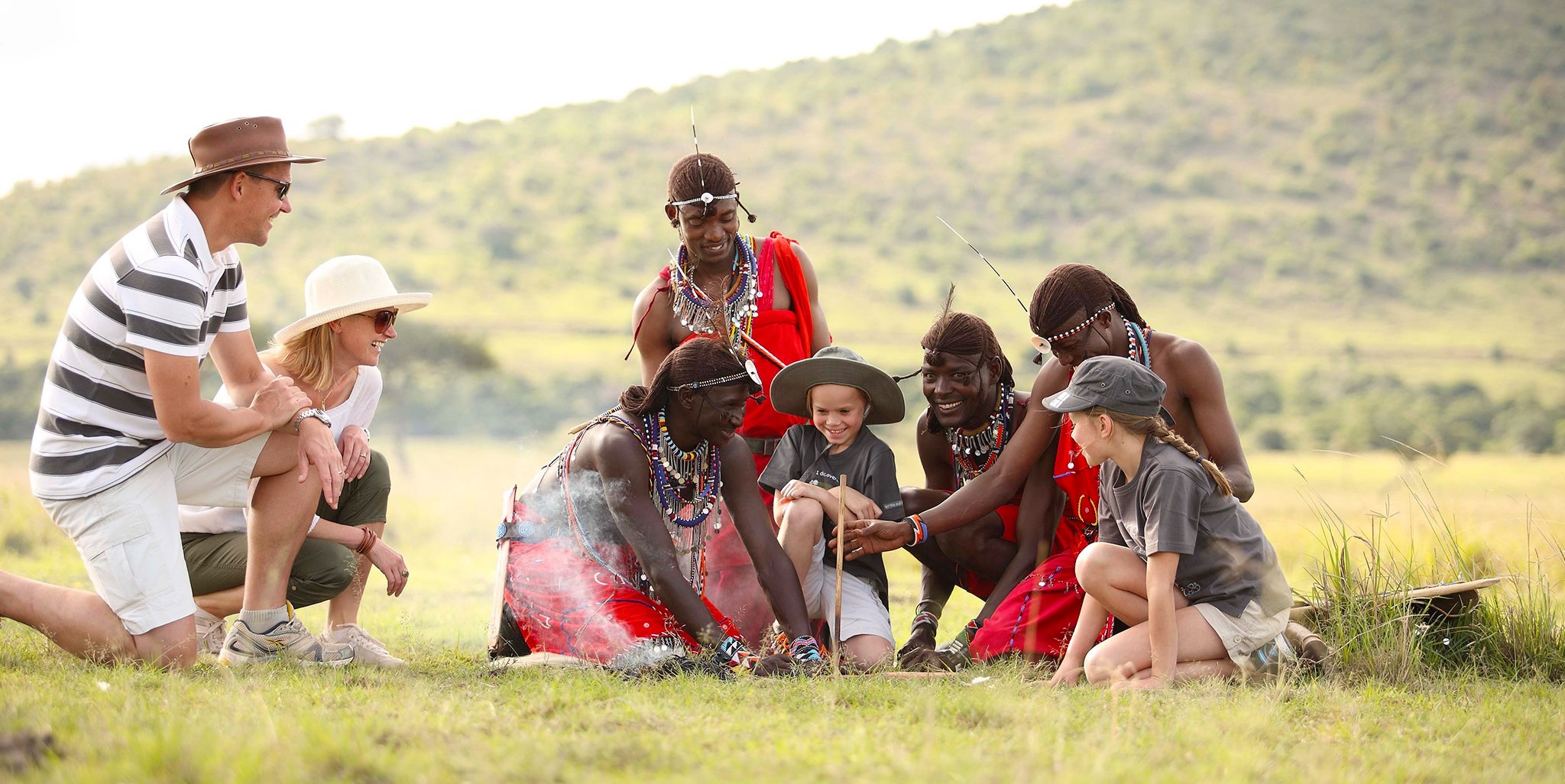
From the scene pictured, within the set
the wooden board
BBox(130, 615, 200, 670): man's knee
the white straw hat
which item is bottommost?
the wooden board

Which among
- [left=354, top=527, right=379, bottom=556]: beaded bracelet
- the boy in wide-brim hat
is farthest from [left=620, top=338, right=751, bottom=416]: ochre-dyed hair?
[left=354, top=527, right=379, bottom=556]: beaded bracelet

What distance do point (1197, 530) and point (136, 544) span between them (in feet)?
12.6

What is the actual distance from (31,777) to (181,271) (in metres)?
2.10

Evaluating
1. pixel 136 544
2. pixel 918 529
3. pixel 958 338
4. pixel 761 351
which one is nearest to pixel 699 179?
pixel 761 351

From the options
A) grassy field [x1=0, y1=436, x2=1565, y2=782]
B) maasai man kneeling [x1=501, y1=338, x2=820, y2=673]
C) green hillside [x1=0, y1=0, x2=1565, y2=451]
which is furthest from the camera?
green hillside [x1=0, y1=0, x2=1565, y2=451]

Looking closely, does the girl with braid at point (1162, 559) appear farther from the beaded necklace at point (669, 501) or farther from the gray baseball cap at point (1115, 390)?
the beaded necklace at point (669, 501)

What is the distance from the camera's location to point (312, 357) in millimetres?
5438

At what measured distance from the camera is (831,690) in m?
4.38

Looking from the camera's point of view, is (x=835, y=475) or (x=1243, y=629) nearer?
(x=1243, y=629)

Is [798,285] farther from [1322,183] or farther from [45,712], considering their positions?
[1322,183]

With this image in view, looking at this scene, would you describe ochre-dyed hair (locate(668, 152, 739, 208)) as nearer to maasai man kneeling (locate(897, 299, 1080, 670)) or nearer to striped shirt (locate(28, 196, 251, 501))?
maasai man kneeling (locate(897, 299, 1080, 670))

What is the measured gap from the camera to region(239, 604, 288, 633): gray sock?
16.3 ft

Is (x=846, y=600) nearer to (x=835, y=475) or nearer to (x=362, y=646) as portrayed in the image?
(x=835, y=475)

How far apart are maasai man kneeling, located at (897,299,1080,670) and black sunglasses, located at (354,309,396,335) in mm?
2238
